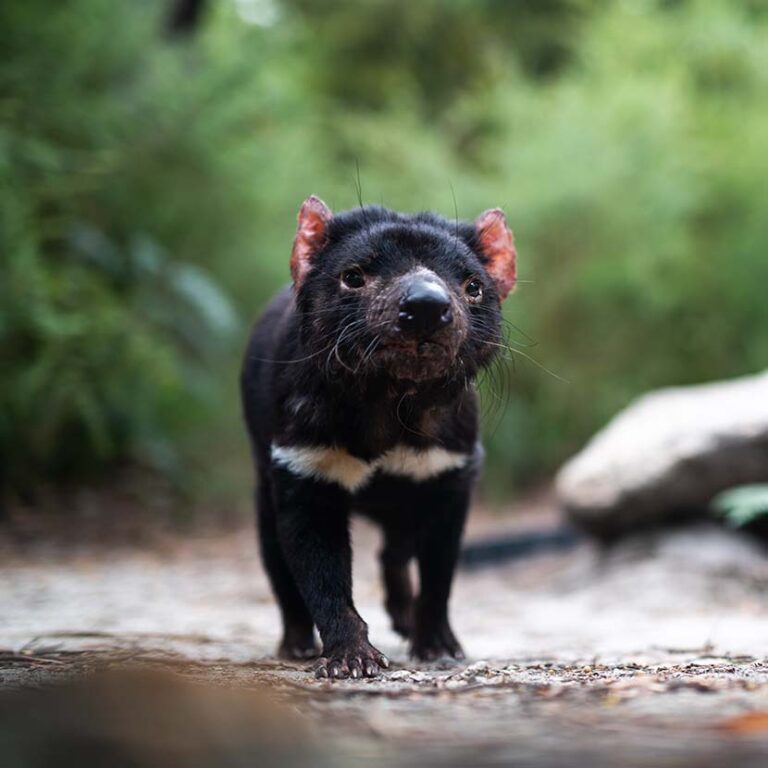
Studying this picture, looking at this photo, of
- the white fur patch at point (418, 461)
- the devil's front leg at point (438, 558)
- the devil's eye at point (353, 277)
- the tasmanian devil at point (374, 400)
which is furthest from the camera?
the devil's front leg at point (438, 558)

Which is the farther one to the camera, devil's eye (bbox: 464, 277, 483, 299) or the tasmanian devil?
devil's eye (bbox: 464, 277, 483, 299)

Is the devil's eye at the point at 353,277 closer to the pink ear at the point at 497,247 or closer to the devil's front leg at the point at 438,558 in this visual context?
the pink ear at the point at 497,247

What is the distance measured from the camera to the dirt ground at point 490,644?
6.27ft

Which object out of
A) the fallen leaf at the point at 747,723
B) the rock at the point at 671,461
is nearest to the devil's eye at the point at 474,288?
the fallen leaf at the point at 747,723

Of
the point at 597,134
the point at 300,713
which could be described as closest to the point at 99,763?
the point at 300,713

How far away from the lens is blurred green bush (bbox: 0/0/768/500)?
7.07m

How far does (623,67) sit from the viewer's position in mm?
10562

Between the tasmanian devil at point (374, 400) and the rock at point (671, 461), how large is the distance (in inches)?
104

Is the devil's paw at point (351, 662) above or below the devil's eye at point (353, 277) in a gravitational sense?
below

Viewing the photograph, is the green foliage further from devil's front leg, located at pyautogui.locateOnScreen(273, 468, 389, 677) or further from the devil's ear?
the devil's ear

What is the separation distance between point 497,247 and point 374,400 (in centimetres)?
75

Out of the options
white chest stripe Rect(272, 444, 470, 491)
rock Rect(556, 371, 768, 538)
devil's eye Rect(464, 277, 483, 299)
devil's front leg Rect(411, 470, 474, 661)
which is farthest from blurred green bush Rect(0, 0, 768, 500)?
devil's eye Rect(464, 277, 483, 299)

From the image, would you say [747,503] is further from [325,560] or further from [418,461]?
[325,560]

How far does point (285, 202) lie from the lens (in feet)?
31.2
